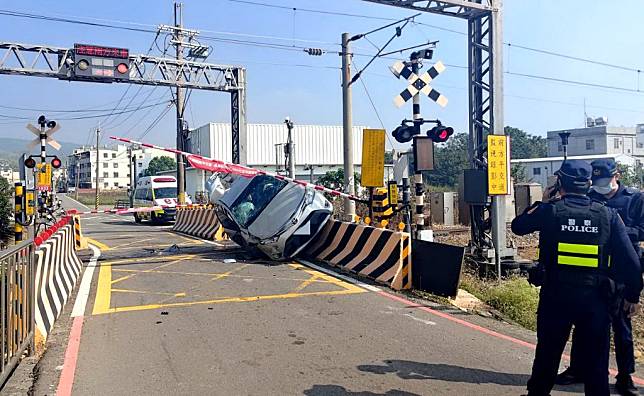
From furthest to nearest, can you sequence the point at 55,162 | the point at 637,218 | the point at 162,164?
1. the point at 162,164
2. the point at 55,162
3. the point at 637,218

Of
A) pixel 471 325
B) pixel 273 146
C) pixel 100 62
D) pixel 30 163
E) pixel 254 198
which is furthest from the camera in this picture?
pixel 273 146

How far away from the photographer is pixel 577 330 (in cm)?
421

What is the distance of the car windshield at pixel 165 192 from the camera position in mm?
30047

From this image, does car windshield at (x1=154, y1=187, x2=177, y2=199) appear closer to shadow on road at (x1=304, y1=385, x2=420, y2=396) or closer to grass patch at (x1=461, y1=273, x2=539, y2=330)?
grass patch at (x1=461, y1=273, x2=539, y2=330)

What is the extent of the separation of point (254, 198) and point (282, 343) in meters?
6.83

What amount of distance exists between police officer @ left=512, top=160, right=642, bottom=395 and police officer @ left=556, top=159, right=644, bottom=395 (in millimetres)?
761

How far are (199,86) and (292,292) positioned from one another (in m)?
18.5

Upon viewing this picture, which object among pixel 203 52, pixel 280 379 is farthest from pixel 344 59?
pixel 203 52

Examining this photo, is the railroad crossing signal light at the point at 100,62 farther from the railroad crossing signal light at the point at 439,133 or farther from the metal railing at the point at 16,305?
the metal railing at the point at 16,305

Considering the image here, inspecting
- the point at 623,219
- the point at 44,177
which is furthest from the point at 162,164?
the point at 623,219

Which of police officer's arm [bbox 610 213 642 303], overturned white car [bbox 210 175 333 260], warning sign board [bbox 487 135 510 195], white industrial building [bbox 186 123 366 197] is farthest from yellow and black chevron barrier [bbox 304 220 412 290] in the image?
white industrial building [bbox 186 123 366 197]

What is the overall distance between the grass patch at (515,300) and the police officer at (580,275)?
3.27 meters

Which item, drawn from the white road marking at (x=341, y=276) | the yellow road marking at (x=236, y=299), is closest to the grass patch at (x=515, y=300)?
the white road marking at (x=341, y=276)

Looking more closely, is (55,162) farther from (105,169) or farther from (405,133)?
(105,169)
